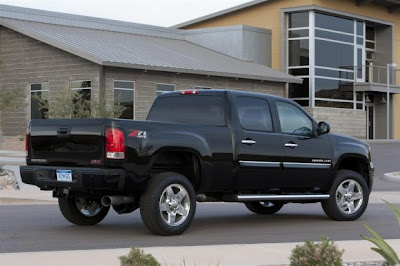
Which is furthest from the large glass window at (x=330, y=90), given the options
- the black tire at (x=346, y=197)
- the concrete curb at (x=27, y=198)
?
the black tire at (x=346, y=197)

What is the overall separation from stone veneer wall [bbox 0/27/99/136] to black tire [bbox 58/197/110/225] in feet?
64.9

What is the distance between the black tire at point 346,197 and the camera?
1191 cm

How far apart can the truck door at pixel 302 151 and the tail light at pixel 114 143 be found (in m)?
2.95

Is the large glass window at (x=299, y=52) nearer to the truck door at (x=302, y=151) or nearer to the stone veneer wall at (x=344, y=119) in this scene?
the stone veneer wall at (x=344, y=119)

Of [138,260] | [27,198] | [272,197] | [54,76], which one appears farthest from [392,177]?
[138,260]

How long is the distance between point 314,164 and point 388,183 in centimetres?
1117

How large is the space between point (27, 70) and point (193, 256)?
27406mm

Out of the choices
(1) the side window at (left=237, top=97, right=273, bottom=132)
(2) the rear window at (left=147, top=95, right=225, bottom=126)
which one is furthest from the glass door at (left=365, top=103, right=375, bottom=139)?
(2) the rear window at (left=147, top=95, right=225, bottom=126)

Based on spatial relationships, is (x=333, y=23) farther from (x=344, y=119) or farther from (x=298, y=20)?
(x=344, y=119)

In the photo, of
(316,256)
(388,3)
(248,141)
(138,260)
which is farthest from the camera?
(388,3)

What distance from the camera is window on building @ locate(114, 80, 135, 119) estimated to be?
102ft

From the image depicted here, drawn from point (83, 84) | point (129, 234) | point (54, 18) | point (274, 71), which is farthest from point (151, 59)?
point (129, 234)

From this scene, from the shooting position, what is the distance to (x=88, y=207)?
36.7 ft

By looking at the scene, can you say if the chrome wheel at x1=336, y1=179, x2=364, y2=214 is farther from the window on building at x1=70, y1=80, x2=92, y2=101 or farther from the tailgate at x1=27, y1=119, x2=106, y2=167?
the window on building at x1=70, y1=80, x2=92, y2=101
